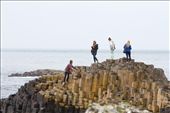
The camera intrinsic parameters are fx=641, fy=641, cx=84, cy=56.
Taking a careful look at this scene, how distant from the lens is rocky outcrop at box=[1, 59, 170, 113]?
150 feet

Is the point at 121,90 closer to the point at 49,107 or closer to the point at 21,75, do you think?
the point at 49,107

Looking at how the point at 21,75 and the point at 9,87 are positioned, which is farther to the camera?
the point at 21,75

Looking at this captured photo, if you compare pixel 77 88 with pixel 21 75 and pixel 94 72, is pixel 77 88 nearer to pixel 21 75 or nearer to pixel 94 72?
pixel 94 72

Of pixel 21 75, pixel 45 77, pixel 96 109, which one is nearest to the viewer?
pixel 96 109

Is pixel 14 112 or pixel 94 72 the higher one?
pixel 94 72

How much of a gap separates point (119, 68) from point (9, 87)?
161 ft

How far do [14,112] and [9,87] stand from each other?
45454 mm

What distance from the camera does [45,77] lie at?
170ft

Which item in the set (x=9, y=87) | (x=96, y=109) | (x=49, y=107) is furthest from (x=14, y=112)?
(x=9, y=87)

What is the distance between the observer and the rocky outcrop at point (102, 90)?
4584 cm

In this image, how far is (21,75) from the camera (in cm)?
12494

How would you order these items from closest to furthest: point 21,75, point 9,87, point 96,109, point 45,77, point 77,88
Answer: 1. point 96,109
2. point 77,88
3. point 45,77
4. point 9,87
5. point 21,75

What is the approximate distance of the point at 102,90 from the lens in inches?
1853

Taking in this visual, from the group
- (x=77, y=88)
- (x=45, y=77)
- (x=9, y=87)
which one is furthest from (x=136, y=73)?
(x=9, y=87)
